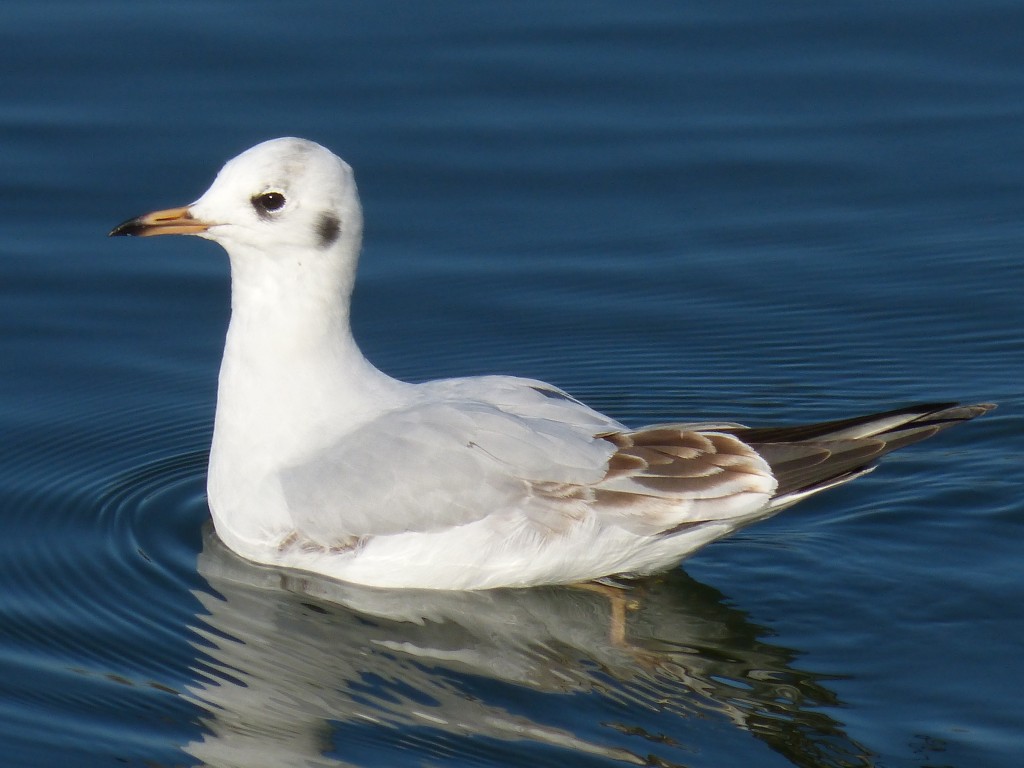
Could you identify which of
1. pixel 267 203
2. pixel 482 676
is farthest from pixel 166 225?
pixel 482 676

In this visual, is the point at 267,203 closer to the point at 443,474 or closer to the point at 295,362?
the point at 295,362

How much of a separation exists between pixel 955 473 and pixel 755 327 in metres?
2.12

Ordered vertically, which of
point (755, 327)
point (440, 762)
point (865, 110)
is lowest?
point (440, 762)

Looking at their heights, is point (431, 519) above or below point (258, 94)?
below

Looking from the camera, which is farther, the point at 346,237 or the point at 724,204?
the point at 724,204

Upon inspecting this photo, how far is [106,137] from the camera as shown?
13188 millimetres

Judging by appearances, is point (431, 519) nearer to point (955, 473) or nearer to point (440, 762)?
point (440, 762)

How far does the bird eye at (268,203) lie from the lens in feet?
28.3

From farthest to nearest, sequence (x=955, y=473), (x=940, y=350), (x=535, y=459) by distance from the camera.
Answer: (x=940, y=350) < (x=955, y=473) < (x=535, y=459)

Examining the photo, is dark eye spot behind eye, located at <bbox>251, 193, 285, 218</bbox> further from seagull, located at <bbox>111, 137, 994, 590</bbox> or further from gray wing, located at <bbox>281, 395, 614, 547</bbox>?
gray wing, located at <bbox>281, 395, 614, 547</bbox>

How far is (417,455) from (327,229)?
3.81 feet

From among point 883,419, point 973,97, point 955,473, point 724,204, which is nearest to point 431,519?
point 883,419

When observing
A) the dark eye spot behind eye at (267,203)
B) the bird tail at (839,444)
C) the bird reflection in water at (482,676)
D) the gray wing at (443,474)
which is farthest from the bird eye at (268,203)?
the bird tail at (839,444)

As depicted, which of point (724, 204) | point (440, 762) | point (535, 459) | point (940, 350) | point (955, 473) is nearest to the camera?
point (440, 762)
